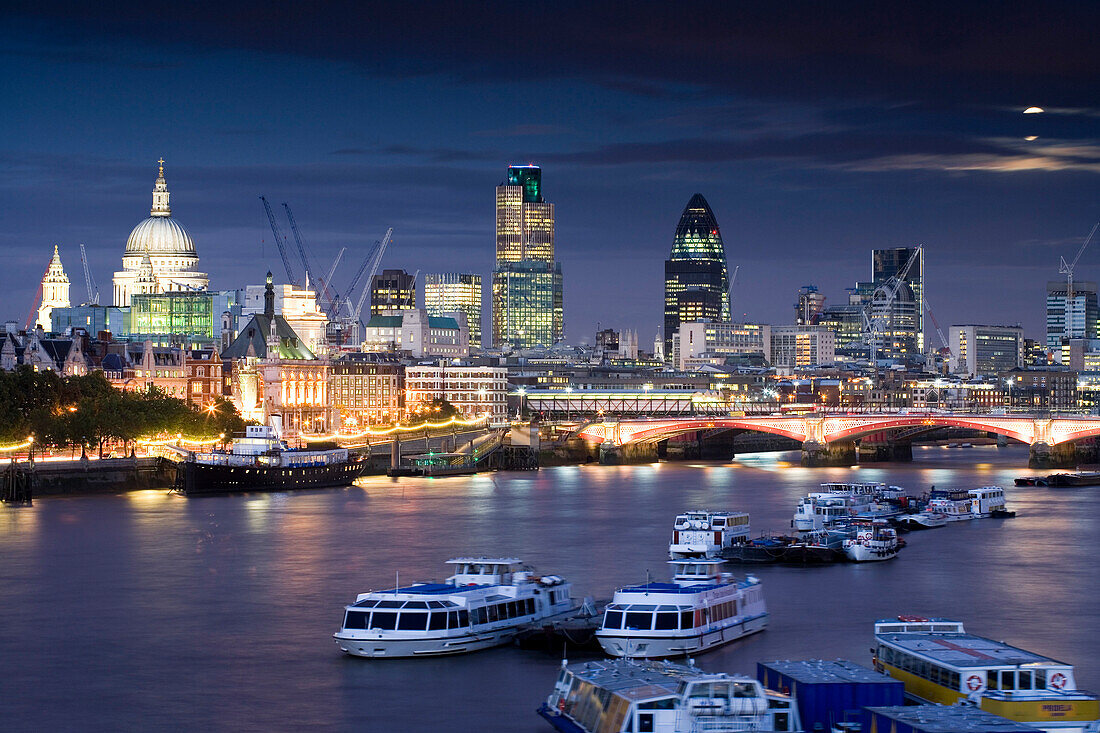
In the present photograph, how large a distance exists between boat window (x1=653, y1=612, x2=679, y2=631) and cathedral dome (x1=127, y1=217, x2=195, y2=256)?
5512 inches

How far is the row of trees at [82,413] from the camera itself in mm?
65312

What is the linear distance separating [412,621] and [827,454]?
6070cm

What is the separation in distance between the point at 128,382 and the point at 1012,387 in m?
118

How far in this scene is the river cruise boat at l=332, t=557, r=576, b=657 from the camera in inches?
1114

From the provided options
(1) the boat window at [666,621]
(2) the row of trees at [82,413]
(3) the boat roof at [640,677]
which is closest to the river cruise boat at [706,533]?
(1) the boat window at [666,621]

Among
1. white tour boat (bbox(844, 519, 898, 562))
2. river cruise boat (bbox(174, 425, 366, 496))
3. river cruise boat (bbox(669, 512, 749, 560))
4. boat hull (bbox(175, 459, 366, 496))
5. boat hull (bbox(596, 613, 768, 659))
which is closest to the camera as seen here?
boat hull (bbox(596, 613, 768, 659))

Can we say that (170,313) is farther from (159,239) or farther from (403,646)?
(403,646)

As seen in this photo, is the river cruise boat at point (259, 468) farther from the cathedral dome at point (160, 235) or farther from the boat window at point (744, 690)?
the cathedral dome at point (160, 235)

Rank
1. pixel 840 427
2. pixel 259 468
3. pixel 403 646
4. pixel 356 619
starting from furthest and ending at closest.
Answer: pixel 840 427 < pixel 259 468 < pixel 356 619 < pixel 403 646

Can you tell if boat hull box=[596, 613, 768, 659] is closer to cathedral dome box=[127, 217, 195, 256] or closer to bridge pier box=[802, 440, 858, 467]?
bridge pier box=[802, 440, 858, 467]

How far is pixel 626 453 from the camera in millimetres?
90000

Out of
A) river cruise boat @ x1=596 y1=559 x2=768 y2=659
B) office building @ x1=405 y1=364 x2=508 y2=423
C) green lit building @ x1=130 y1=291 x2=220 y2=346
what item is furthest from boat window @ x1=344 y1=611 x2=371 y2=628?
green lit building @ x1=130 y1=291 x2=220 y2=346

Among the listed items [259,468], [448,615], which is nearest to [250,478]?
[259,468]

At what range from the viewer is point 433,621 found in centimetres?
2853
